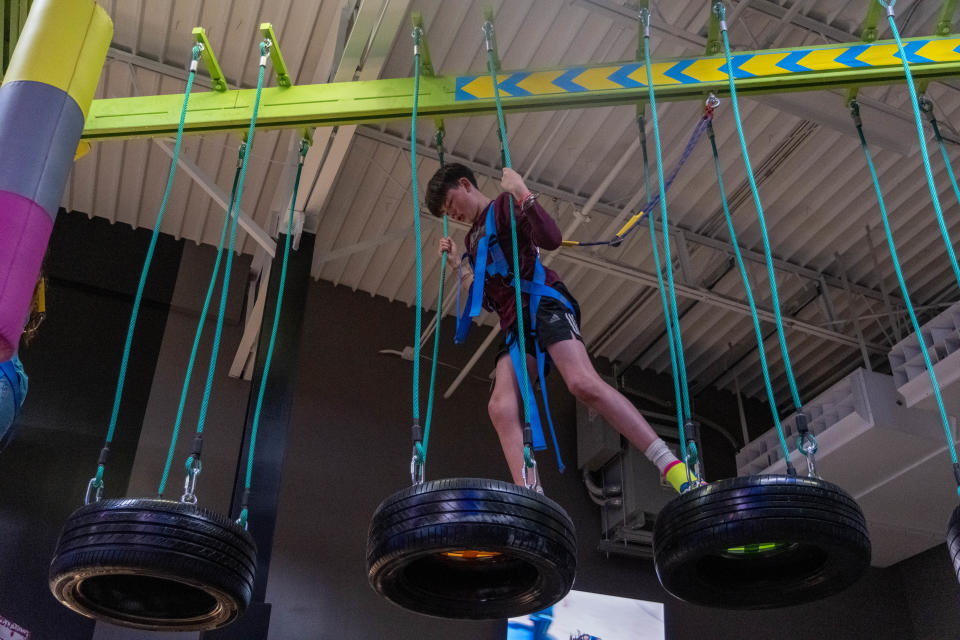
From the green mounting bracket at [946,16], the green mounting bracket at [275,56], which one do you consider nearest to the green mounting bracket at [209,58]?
the green mounting bracket at [275,56]

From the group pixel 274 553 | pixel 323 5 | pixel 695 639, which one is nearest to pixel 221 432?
pixel 274 553

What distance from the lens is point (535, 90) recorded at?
3.34 metres

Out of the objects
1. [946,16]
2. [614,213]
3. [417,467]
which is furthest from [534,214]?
[614,213]

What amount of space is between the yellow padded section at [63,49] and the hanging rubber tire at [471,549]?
4.28 feet

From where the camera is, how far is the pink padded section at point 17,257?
1781 mm

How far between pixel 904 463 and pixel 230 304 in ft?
16.5

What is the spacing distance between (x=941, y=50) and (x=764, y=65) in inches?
23.1

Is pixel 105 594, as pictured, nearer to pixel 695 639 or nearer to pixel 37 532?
pixel 37 532

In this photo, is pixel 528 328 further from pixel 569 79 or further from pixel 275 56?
pixel 275 56

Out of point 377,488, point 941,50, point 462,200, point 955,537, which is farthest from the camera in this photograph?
point 377,488

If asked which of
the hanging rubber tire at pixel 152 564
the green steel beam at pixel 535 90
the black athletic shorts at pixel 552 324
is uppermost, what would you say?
the green steel beam at pixel 535 90

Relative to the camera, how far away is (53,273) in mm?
6488

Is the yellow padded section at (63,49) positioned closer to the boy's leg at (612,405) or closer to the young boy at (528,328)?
the young boy at (528,328)

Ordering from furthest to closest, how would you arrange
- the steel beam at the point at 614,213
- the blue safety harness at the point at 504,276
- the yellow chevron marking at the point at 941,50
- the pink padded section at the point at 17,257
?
the steel beam at the point at 614,213 → the yellow chevron marking at the point at 941,50 → the blue safety harness at the point at 504,276 → the pink padded section at the point at 17,257
